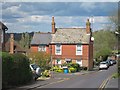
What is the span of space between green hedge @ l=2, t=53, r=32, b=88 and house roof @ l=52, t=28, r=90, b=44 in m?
42.6

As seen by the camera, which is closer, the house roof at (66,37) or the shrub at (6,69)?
the shrub at (6,69)

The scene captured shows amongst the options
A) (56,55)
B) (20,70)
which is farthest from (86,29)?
(20,70)

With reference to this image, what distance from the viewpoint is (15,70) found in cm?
2905

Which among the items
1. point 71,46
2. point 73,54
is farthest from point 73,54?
point 71,46

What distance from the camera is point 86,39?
7600cm

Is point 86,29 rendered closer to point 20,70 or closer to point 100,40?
point 100,40

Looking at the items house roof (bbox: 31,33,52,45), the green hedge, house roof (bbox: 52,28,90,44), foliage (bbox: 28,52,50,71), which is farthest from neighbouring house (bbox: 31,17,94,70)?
the green hedge

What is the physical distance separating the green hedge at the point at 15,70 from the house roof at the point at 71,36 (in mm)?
42569

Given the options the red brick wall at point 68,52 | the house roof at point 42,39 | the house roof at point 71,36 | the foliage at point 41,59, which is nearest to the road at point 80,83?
the foliage at point 41,59

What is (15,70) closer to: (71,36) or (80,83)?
(80,83)

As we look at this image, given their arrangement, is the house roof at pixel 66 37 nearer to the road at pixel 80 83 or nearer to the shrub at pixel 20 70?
the road at pixel 80 83

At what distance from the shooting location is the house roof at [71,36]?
250 feet

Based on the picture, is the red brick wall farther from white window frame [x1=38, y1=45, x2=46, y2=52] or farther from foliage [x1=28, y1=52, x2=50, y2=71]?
foliage [x1=28, y1=52, x2=50, y2=71]

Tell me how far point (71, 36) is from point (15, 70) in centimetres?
4906
